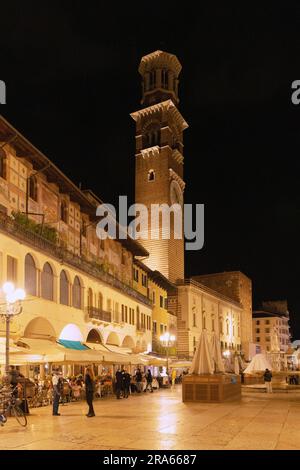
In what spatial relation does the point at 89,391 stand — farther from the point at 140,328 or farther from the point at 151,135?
the point at 151,135

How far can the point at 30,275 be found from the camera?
2627 cm

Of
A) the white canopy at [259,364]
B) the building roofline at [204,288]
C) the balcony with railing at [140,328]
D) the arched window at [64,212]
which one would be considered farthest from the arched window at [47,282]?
Answer: the building roofline at [204,288]

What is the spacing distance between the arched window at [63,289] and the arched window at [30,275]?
3213 millimetres

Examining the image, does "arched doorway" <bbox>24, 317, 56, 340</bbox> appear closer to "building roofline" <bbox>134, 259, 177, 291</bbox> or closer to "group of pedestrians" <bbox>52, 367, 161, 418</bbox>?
"group of pedestrians" <bbox>52, 367, 161, 418</bbox>

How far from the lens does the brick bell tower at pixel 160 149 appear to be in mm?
73188

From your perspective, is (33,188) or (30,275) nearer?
(30,275)

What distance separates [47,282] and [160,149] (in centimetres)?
4986

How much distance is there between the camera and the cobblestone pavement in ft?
36.8

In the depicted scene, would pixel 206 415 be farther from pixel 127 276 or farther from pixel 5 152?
pixel 127 276

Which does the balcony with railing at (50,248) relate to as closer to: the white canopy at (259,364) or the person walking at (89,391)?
the person walking at (89,391)

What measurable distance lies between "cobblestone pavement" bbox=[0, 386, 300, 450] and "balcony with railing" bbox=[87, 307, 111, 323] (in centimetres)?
1408

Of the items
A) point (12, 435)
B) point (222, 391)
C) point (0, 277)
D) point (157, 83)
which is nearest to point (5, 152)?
point (0, 277)

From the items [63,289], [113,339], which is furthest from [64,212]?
[113,339]

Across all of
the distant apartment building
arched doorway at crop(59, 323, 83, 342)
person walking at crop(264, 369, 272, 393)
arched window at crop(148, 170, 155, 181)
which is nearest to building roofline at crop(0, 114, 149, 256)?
arched doorway at crop(59, 323, 83, 342)
